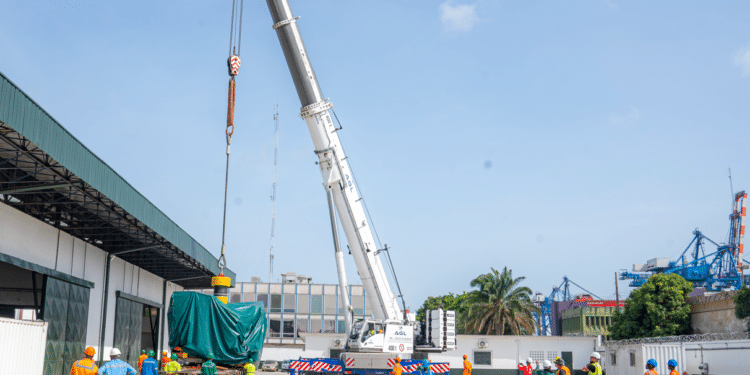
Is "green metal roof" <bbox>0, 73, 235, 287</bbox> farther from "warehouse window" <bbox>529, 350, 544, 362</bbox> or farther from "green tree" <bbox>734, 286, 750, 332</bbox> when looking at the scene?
"green tree" <bbox>734, 286, 750, 332</bbox>

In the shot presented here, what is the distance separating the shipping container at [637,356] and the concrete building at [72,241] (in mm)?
24602

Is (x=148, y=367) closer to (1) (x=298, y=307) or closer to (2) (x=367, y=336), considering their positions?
(2) (x=367, y=336)

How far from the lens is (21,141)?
53.2 feet

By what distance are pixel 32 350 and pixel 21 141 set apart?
544cm

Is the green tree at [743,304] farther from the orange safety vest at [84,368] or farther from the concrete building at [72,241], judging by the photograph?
the orange safety vest at [84,368]

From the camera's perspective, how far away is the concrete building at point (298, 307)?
246 ft

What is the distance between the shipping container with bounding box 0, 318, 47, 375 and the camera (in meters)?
15.9

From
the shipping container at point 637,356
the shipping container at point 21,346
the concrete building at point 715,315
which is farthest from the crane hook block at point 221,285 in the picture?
the concrete building at point 715,315

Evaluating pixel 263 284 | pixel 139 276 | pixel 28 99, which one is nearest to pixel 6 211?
pixel 28 99

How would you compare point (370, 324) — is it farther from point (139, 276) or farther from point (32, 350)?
point (139, 276)

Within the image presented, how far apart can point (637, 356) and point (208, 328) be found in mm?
26941

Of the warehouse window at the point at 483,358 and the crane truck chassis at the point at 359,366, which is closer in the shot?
the crane truck chassis at the point at 359,366

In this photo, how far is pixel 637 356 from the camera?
37.0 m

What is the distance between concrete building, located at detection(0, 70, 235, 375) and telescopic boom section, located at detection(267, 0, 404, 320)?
23.2ft
